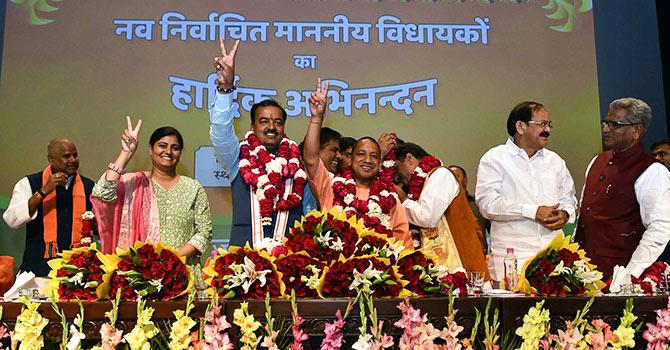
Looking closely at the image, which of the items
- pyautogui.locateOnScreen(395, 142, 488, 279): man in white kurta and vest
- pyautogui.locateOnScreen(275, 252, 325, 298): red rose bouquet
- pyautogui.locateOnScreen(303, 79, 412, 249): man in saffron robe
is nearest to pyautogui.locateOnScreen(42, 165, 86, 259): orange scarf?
pyautogui.locateOnScreen(303, 79, 412, 249): man in saffron robe

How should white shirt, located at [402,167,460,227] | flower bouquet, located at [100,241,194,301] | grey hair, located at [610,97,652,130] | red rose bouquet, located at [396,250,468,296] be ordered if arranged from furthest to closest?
1. white shirt, located at [402,167,460,227]
2. grey hair, located at [610,97,652,130]
3. red rose bouquet, located at [396,250,468,296]
4. flower bouquet, located at [100,241,194,301]

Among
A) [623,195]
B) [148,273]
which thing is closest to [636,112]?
[623,195]

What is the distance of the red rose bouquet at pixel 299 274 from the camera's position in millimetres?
1982

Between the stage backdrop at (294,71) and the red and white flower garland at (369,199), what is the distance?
4.50ft

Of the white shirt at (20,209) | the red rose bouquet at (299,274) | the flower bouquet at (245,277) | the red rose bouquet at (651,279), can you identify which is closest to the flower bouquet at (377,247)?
the red rose bouquet at (299,274)

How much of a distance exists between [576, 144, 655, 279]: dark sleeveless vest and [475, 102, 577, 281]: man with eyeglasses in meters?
0.13

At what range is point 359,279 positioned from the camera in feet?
6.33

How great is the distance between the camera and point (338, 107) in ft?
16.3

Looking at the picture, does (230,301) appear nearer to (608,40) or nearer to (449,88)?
(449,88)

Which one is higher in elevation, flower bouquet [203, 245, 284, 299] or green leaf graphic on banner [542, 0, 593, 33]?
green leaf graphic on banner [542, 0, 593, 33]

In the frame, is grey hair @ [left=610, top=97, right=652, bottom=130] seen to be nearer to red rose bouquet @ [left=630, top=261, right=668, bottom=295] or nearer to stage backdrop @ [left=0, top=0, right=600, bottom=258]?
red rose bouquet @ [left=630, top=261, right=668, bottom=295]

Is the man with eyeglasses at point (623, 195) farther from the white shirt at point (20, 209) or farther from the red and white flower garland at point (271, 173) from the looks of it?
the white shirt at point (20, 209)

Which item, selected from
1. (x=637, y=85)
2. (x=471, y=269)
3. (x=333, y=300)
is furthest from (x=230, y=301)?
(x=637, y=85)

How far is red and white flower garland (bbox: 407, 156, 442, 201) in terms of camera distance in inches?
153
